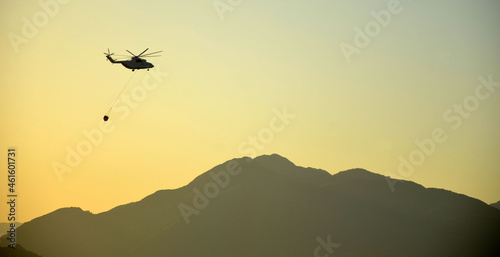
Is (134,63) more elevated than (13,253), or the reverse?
(13,253)

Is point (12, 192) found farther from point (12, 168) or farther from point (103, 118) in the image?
point (103, 118)

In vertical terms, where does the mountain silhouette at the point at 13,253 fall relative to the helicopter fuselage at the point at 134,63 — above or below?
above

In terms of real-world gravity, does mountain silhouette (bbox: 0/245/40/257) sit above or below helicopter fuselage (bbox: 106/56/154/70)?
above

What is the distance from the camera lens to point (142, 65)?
92.1 meters

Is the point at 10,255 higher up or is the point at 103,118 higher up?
the point at 10,255

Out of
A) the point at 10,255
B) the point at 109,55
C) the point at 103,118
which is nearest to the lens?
the point at 103,118

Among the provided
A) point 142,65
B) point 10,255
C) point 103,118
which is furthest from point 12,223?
point 10,255

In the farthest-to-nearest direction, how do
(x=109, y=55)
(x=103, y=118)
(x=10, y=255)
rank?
(x=10, y=255), (x=109, y=55), (x=103, y=118)

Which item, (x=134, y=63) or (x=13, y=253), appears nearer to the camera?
(x=134, y=63)

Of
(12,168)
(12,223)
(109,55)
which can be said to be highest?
(109,55)

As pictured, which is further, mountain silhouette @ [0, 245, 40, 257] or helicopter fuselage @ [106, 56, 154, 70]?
mountain silhouette @ [0, 245, 40, 257]

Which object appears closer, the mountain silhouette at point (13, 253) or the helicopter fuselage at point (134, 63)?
the helicopter fuselage at point (134, 63)

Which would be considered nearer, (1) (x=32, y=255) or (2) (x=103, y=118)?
(2) (x=103, y=118)

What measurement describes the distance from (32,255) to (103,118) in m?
99.4
